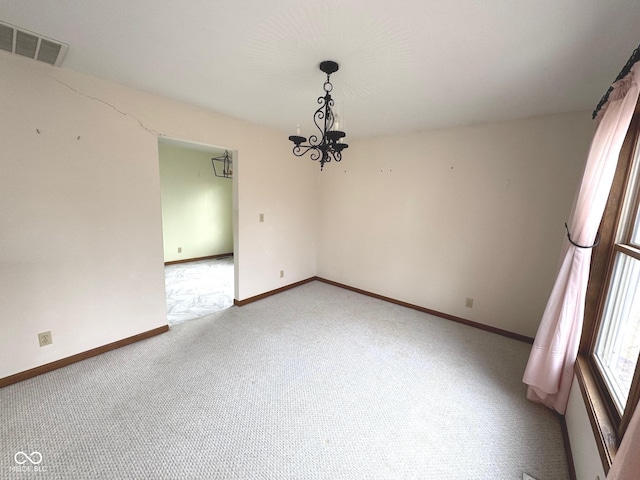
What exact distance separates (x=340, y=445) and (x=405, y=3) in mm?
2343

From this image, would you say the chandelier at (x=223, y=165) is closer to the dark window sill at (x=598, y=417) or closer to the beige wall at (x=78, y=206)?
the beige wall at (x=78, y=206)

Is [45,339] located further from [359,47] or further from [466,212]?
[466,212]

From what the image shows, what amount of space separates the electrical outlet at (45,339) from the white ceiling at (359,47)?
2033mm

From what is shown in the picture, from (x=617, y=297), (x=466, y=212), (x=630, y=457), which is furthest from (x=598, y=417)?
(x=466, y=212)

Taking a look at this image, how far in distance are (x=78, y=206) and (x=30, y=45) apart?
1.06 m

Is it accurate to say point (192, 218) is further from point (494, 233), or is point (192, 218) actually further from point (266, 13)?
point (494, 233)

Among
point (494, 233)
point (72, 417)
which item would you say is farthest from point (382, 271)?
point (72, 417)

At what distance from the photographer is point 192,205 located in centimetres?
554

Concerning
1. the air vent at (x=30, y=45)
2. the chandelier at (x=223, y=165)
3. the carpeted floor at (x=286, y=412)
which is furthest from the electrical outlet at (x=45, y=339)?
the chandelier at (x=223, y=165)

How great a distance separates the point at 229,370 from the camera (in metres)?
2.13

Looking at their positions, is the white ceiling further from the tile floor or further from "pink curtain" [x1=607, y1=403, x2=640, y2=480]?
the tile floor

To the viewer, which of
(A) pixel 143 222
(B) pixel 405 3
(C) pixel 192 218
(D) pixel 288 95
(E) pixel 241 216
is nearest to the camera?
(B) pixel 405 3

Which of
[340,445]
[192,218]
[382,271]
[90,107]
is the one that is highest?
[90,107]

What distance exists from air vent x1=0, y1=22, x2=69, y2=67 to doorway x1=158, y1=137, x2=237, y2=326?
259 centimetres
